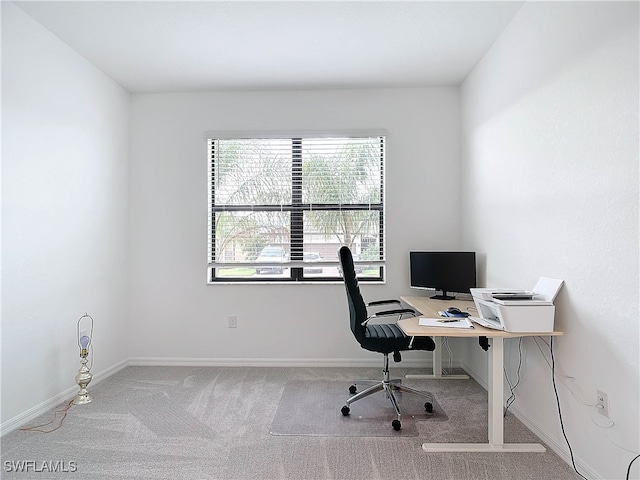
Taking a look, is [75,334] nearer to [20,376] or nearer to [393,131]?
[20,376]

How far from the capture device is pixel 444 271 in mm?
3475

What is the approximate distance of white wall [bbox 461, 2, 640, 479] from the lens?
176 centimetres

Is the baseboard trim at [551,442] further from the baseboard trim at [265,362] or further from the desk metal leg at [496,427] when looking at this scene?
the baseboard trim at [265,362]

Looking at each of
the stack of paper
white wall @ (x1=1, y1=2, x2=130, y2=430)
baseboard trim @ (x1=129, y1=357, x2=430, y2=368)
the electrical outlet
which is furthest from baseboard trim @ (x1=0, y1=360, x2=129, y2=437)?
the electrical outlet

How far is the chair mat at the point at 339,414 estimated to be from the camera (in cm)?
253

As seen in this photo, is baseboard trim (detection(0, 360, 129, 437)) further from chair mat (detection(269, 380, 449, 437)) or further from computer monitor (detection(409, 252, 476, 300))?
computer monitor (detection(409, 252, 476, 300))

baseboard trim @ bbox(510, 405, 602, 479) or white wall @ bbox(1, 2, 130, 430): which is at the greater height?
white wall @ bbox(1, 2, 130, 430)

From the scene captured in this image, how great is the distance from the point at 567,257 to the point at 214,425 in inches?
97.0

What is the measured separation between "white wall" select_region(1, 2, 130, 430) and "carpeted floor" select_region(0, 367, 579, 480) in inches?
17.2

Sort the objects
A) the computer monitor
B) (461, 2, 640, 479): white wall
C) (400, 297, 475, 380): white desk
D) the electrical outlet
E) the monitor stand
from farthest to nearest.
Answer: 1. the monitor stand
2. the computer monitor
3. (400, 297, 475, 380): white desk
4. the electrical outlet
5. (461, 2, 640, 479): white wall

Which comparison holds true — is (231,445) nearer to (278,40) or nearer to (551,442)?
(551,442)

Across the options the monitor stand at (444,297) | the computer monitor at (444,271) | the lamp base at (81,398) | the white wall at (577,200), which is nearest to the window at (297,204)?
the computer monitor at (444,271)

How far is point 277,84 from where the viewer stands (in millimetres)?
3779

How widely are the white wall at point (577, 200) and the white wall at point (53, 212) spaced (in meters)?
3.43
